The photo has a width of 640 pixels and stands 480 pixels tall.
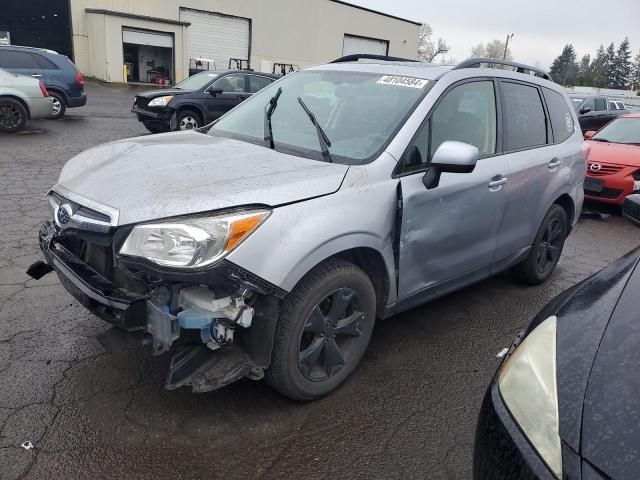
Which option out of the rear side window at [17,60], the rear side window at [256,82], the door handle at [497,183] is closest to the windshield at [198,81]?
the rear side window at [256,82]

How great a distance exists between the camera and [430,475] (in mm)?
2402

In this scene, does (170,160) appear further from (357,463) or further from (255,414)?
(357,463)

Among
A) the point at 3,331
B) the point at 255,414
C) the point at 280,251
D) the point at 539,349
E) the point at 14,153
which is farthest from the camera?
the point at 14,153

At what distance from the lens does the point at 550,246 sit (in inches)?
183

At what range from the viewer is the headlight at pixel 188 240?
2240 mm

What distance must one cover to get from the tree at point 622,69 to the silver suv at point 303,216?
8616 centimetres

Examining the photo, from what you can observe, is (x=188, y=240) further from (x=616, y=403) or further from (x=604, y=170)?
(x=604, y=170)

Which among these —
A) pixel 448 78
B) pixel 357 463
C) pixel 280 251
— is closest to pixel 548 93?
pixel 448 78

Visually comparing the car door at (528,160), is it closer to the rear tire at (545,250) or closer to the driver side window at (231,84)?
the rear tire at (545,250)

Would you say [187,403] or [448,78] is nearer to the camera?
[187,403]

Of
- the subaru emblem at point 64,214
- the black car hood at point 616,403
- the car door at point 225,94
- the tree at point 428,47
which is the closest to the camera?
the black car hood at point 616,403

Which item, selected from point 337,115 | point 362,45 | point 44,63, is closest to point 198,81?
point 44,63

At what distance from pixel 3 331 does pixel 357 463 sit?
2.44m

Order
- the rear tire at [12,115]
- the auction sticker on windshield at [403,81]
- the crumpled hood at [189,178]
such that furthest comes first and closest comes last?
the rear tire at [12,115], the auction sticker on windshield at [403,81], the crumpled hood at [189,178]
